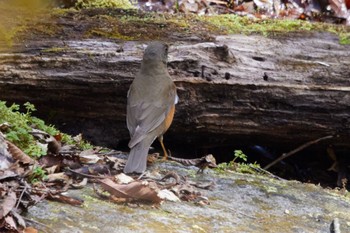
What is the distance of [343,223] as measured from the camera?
454cm

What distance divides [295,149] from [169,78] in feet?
5.64

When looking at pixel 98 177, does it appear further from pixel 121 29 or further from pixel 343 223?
pixel 121 29

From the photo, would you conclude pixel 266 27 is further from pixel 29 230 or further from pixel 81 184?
pixel 29 230

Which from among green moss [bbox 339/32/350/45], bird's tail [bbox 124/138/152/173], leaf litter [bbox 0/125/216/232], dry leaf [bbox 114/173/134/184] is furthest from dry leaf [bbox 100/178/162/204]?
green moss [bbox 339/32/350/45]

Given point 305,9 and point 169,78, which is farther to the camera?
point 305,9

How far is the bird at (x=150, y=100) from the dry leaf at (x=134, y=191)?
954 mm

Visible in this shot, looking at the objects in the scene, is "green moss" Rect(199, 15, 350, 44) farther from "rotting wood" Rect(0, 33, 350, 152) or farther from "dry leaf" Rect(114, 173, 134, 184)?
"dry leaf" Rect(114, 173, 134, 184)

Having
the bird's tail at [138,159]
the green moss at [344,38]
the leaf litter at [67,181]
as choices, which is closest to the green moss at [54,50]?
the leaf litter at [67,181]

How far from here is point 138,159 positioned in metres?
4.91

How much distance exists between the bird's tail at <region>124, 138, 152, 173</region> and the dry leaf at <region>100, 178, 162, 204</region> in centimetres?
58

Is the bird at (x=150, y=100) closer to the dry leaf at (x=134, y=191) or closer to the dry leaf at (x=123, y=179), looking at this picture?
the dry leaf at (x=123, y=179)

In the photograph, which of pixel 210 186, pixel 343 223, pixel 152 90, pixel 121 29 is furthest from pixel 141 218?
pixel 121 29

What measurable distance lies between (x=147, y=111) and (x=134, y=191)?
59.5 inches

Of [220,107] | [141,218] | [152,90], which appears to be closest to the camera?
[141,218]
